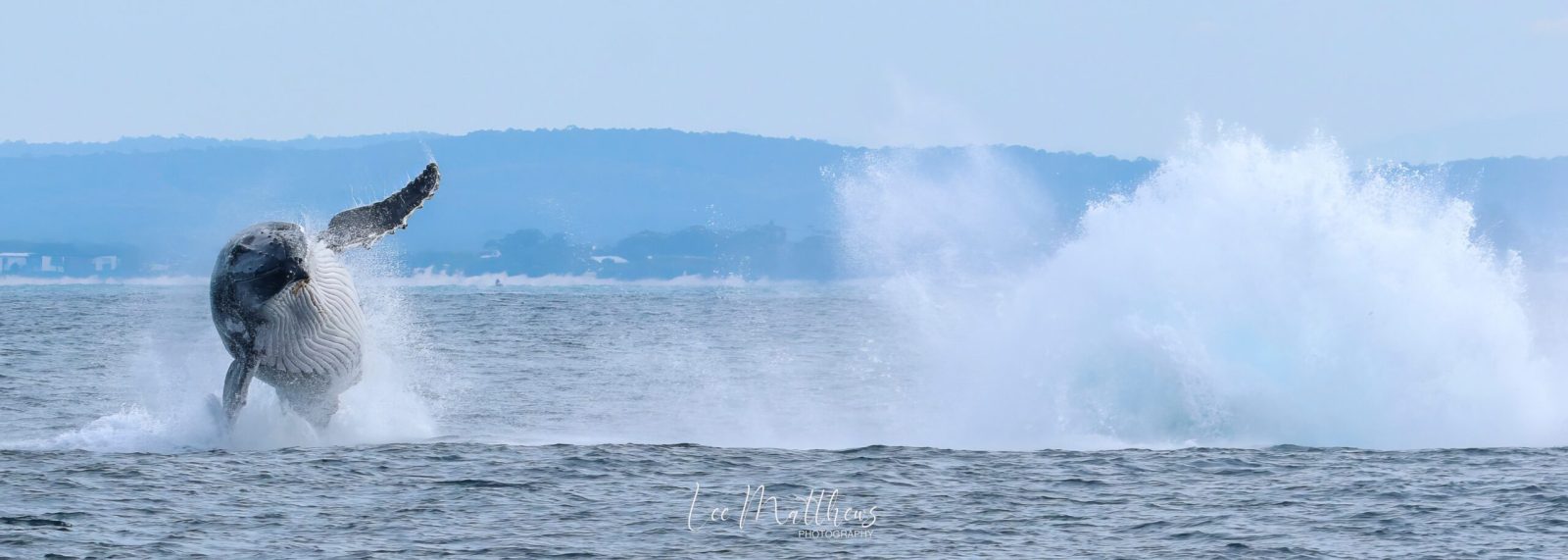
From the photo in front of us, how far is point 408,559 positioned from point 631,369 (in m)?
26.3

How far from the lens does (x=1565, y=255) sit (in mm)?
141000

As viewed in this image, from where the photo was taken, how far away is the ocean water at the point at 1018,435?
1623 centimetres

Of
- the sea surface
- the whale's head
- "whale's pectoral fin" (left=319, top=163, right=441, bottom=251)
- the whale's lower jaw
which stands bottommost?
the sea surface

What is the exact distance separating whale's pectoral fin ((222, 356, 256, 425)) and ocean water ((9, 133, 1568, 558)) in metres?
0.50

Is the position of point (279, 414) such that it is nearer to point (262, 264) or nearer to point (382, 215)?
point (382, 215)

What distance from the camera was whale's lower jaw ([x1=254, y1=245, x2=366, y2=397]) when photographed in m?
20.4

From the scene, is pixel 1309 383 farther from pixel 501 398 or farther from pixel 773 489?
pixel 501 398

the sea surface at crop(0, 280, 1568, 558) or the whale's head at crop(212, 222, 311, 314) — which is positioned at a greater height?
Result: the whale's head at crop(212, 222, 311, 314)

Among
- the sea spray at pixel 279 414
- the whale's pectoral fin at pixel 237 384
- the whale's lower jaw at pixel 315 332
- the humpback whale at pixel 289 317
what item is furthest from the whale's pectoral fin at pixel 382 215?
the whale's pectoral fin at pixel 237 384

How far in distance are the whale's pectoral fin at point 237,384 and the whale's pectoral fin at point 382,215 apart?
Answer: 8.27 ft

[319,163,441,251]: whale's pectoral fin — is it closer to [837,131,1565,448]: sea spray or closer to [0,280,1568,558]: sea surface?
[0,280,1568,558]: sea surface

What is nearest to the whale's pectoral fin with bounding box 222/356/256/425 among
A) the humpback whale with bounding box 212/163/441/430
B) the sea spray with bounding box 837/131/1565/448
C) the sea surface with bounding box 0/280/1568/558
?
the humpback whale with bounding box 212/163/441/430

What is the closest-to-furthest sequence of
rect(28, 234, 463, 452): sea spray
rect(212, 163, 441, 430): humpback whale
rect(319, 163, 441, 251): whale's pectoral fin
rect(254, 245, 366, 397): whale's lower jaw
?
rect(212, 163, 441, 430): humpback whale, rect(254, 245, 366, 397): whale's lower jaw, rect(28, 234, 463, 452): sea spray, rect(319, 163, 441, 251): whale's pectoral fin

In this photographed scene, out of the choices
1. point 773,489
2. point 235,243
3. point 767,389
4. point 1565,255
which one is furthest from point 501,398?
point 1565,255
